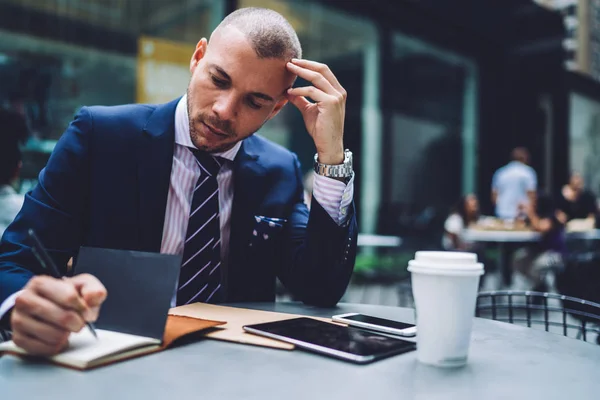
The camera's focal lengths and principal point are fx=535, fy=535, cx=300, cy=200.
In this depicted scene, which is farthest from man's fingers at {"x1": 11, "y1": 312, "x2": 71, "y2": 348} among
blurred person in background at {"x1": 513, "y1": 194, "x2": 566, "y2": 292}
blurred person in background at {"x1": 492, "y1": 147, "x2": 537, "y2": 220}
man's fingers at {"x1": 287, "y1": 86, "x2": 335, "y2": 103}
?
blurred person in background at {"x1": 492, "y1": 147, "x2": 537, "y2": 220}

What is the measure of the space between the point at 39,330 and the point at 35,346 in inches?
1.2

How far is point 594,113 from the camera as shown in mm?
14023

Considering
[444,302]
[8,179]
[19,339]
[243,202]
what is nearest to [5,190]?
[8,179]

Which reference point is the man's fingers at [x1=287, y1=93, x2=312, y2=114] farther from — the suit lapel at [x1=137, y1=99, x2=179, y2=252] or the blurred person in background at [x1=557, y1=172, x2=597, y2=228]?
the blurred person in background at [x1=557, y1=172, x2=597, y2=228]

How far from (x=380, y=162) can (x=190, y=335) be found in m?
7.43

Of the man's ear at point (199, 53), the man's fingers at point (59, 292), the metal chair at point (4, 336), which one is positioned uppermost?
the man's ear at point (199, 53)

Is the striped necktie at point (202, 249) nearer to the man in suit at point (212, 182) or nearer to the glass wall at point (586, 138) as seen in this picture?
the man in suit at point (212, 182)

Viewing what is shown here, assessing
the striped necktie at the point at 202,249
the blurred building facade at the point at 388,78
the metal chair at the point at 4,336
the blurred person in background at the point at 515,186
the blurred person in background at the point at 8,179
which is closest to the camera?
the metal chair at the point at 4,336

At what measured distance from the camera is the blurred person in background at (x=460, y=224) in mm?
6031

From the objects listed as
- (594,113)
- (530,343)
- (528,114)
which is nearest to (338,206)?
(530,343)

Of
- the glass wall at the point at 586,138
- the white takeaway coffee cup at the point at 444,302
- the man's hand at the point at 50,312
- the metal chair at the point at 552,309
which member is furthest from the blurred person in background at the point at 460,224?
the glass wall at the point at 586,138

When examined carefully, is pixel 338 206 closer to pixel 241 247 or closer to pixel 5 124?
pixel 241 247

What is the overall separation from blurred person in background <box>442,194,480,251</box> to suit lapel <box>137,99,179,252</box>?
15.5ft

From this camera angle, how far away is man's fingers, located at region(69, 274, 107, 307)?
0.78m
